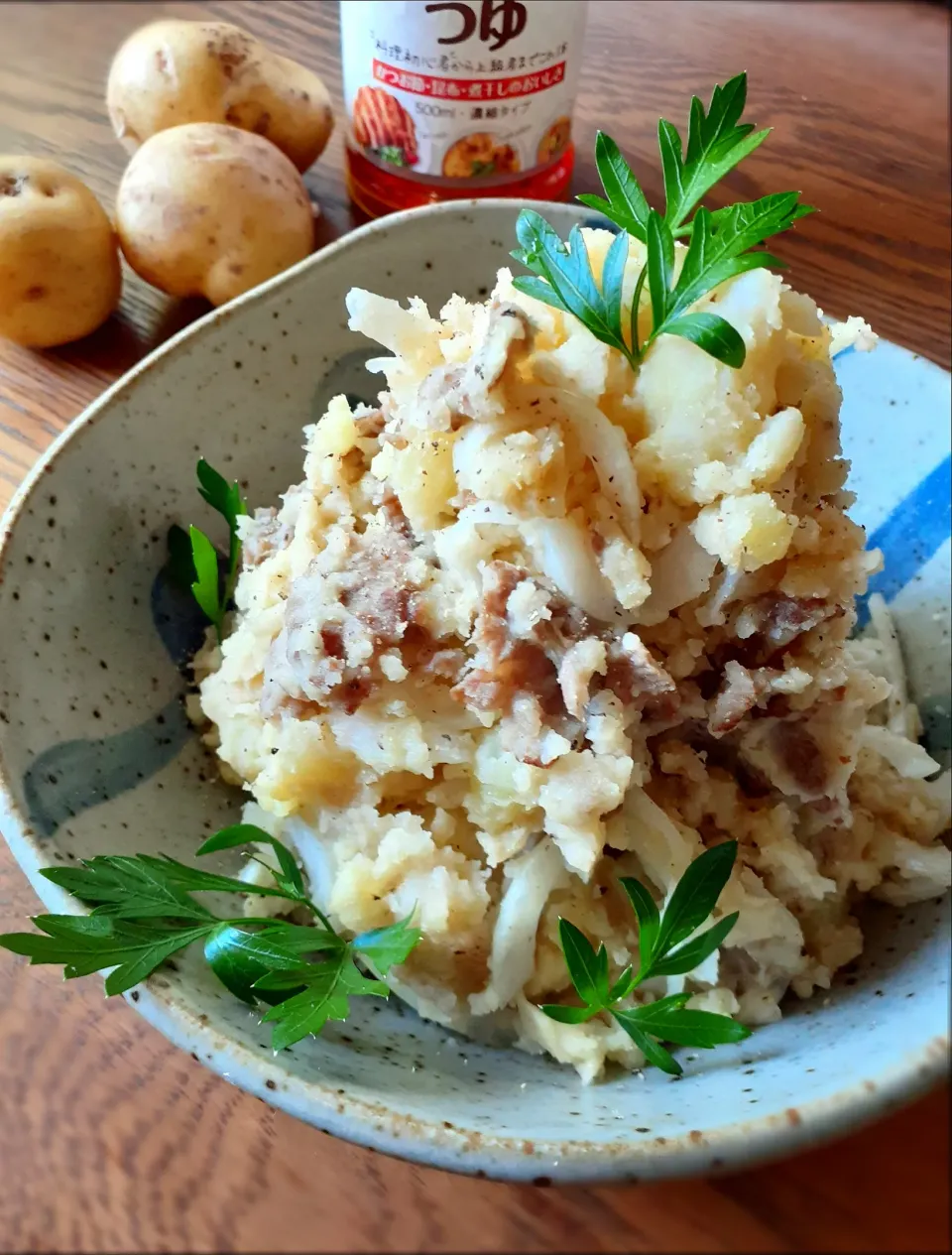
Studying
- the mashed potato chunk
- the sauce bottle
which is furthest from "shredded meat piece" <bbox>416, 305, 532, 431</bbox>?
the sauce bottle

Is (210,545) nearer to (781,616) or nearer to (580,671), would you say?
(580,671)

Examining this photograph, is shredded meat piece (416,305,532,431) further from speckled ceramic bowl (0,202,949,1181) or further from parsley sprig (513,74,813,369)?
speckled ceramic bowl (0,202,949,1181)

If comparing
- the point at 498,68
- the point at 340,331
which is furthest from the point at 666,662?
the point at 498,68

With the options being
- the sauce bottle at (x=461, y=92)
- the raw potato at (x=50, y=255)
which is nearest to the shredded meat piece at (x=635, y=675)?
the sauce bottle at (x=461, y=92)

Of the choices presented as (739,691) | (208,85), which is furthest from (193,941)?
(208,85)

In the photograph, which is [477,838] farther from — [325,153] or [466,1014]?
[325,153]

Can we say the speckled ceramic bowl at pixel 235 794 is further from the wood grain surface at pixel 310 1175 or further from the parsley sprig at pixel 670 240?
the parsley sprig at pixel 670 240

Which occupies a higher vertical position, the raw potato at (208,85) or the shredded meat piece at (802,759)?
the raw potato at (208,85)
